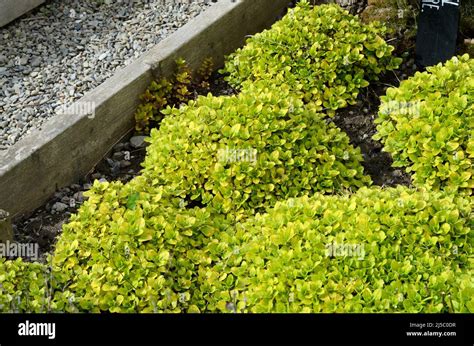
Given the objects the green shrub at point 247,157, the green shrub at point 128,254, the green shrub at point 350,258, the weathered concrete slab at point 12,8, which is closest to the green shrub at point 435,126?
the green shrub at point 247,157

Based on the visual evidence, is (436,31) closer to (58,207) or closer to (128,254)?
(58,207)

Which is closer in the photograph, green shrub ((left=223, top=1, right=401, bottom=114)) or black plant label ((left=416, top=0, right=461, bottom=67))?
green shrub ((left=223, top=1, right=401, bottom=114))

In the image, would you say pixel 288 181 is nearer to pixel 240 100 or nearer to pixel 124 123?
pixel 240 100

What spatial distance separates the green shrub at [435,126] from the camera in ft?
15.4

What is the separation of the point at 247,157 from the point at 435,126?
1011 millimetres

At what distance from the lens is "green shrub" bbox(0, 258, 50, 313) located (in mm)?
3747

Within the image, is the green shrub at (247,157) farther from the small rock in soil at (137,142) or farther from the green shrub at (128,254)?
the small rock in soil at (137,142)

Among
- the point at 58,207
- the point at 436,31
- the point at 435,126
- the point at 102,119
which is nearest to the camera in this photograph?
the point at 435,126

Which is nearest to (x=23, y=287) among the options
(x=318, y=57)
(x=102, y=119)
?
(x=102, y=119)

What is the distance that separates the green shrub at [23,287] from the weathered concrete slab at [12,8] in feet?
9.96

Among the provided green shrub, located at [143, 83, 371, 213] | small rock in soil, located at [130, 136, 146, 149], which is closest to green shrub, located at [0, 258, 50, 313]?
green shrub, located at [143, 83, 371, 213]

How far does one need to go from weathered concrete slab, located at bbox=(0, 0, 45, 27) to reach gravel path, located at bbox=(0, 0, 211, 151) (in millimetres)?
51

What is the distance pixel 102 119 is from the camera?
533cm

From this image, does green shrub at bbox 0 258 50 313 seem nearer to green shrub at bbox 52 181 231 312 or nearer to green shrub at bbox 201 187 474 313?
green shrub at bbox 52 181 231 312
